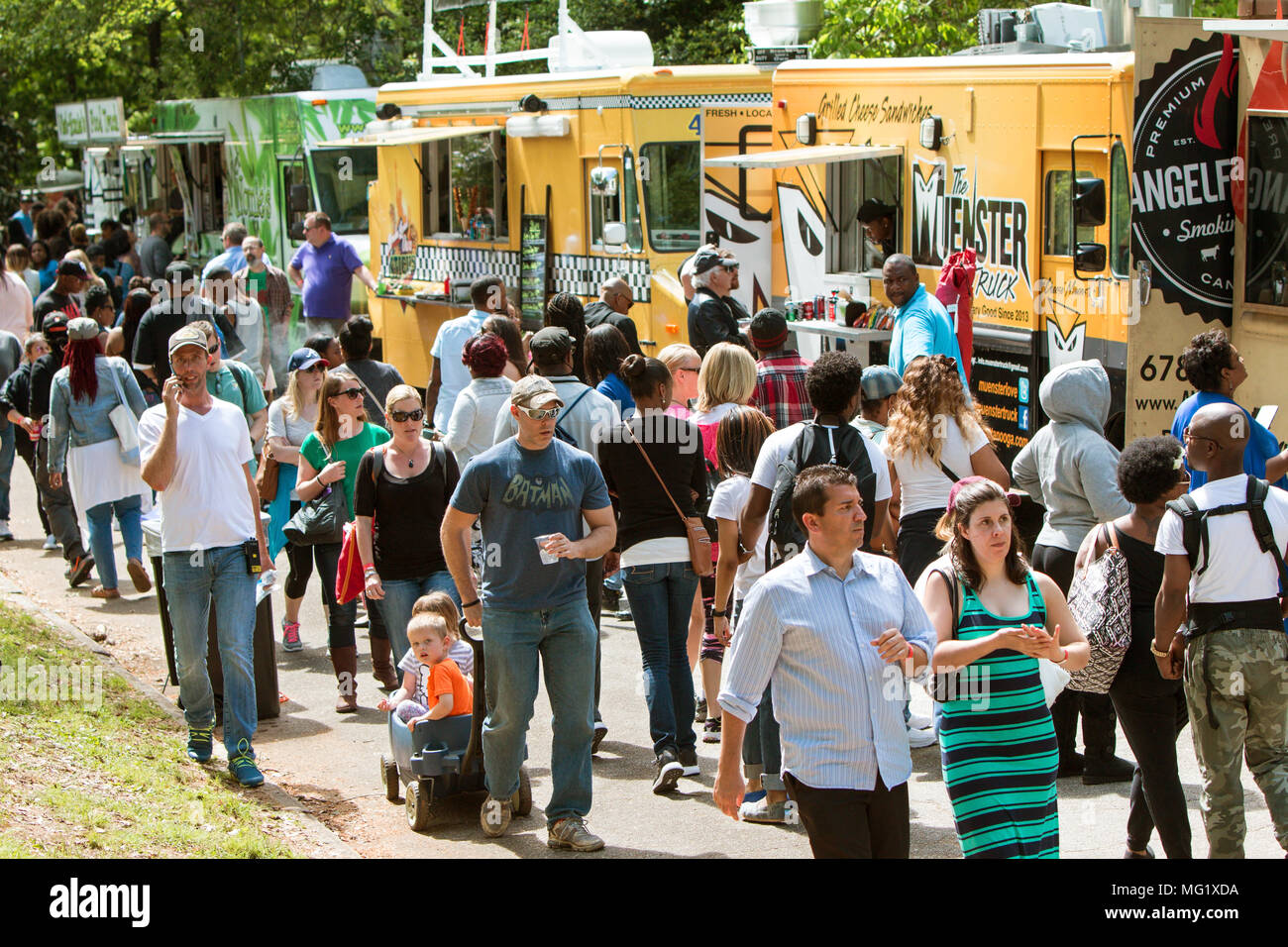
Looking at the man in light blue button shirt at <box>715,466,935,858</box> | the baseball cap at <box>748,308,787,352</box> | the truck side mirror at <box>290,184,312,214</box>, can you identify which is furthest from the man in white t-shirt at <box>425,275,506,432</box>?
the truck side mirror at <box>290,184,312,214</box>

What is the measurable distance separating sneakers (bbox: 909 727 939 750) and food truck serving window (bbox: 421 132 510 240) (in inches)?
320

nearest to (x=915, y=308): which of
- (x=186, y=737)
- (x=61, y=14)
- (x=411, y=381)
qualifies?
(x=186, y=737)

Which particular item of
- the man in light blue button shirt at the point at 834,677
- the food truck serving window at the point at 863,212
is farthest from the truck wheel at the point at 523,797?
the food truck serving window at the point at 863,212

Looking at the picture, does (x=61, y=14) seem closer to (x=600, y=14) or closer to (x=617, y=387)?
(x=600, y=14)

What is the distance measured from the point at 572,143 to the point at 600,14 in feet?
42.8

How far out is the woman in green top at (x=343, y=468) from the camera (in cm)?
795

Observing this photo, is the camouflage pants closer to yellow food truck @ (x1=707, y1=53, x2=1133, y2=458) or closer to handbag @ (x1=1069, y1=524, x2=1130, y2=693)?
handbag @ (x1=1069, y1=524, x2=1130, y2=693)

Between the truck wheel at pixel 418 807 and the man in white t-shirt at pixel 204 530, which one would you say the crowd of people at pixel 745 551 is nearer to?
the man in white t-shirt at pixel 204 530

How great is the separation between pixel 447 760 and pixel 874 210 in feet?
19.4

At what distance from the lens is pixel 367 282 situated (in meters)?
14.3

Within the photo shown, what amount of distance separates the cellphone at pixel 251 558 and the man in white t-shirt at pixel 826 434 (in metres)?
2.26

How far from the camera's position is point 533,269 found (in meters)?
13.8

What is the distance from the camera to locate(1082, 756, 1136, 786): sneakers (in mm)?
6727

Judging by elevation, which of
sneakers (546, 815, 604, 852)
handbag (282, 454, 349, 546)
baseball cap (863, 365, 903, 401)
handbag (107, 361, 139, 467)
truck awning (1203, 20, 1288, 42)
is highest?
truck awning (1203, 20, 1288, 42)
